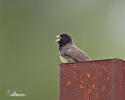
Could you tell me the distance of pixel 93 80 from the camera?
217 cm

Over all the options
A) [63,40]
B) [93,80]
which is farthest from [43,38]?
[93,80]

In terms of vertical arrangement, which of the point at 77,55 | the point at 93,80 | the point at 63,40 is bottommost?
the point at 93,80

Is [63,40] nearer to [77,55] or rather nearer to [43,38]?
[77,55]

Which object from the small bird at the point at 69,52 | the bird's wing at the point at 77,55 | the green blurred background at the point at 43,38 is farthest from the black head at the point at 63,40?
the green blurred background at the point at 43,38

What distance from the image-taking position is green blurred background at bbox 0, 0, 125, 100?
Result: 23.1 ft

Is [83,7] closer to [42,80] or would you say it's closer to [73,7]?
[73,7]

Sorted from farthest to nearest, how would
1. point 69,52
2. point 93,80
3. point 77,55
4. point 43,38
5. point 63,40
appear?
point 43,38
point 63,40
point 69,52
point 77,55
point 93,80

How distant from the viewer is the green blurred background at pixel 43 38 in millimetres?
7043

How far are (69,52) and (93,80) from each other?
85.5 inches

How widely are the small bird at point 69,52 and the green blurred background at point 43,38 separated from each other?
1879mm

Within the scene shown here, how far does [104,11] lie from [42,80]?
233 centimetres

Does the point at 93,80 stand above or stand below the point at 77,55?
below

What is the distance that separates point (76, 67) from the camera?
224 cm

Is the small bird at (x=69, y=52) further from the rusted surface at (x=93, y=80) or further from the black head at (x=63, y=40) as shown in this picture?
the rusted surface at (x=93, y=80)
